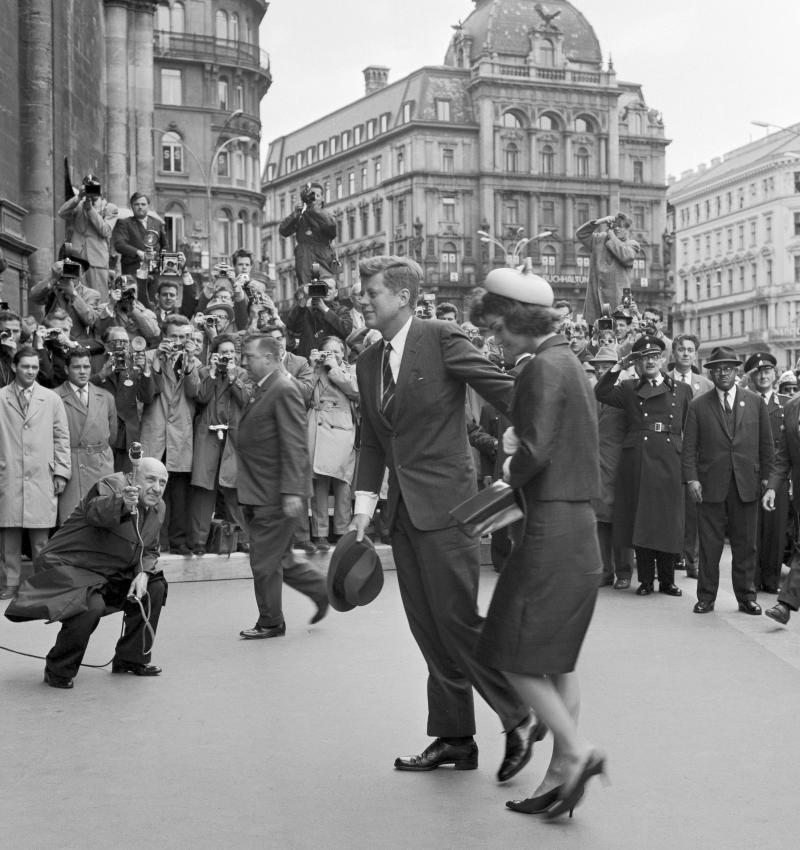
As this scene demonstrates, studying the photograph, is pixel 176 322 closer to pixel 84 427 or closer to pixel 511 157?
pixel 84 427

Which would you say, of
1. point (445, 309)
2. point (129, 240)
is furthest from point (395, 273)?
point (129, 240)

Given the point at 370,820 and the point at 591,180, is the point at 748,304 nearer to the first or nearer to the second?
the point at 591,180

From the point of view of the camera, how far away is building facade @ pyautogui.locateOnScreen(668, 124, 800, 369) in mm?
101125

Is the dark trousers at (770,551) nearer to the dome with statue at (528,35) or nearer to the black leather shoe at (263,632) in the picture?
the black leather shoe at (263,632)

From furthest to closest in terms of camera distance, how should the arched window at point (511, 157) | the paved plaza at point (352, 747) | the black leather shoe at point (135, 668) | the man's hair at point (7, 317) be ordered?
the arched window at point (511, 157) → the man's hair at point (7, 317) → the black leather shoe at point (135, 668) → the paved plaza at point (352, 747)

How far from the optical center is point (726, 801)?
544 cm

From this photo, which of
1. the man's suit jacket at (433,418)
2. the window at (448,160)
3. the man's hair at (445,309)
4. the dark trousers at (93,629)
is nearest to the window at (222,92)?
the window at (448,160)

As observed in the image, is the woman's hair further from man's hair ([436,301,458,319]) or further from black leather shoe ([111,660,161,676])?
man's hair ([436,301,458,319])

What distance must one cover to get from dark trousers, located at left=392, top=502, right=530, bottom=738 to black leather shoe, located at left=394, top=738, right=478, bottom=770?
0.05 metres

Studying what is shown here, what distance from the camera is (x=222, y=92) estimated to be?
70.4m

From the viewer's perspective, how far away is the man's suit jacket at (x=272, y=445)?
921cm

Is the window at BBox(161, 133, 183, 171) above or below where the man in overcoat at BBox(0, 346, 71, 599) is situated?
above

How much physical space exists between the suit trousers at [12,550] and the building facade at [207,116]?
188ft

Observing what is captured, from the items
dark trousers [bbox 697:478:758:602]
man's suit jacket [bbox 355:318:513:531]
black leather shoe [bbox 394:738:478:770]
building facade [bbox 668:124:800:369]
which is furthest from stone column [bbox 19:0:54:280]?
building facade [bbox 668:124:800:369]
